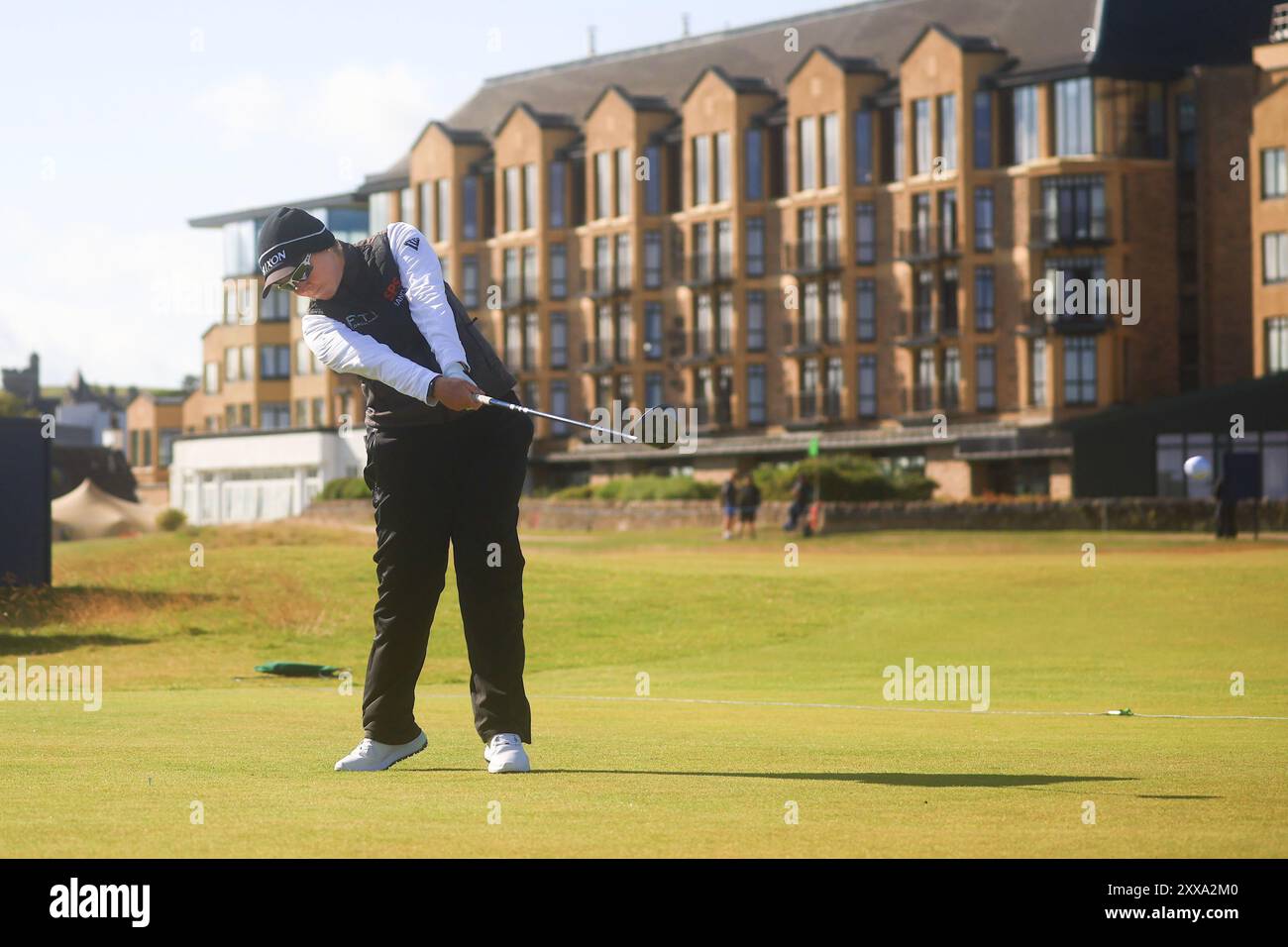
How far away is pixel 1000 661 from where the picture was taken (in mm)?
26562

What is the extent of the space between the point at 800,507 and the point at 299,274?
51.9 meters

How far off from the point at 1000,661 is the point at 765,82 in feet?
238

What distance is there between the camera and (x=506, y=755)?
8922mm

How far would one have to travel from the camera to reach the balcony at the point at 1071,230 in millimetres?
82688

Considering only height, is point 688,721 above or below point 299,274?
below

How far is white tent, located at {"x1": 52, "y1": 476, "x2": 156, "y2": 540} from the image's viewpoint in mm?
70562

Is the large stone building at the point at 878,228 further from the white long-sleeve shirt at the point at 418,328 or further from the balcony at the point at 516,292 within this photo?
the white long-sleeve shirt at the point at 418,328

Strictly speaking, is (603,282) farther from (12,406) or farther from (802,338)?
(12,406)

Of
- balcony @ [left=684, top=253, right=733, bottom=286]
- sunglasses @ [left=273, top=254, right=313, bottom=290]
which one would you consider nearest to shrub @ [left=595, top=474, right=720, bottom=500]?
balcony @ [left=684, top=253, right=733, bottom=286]

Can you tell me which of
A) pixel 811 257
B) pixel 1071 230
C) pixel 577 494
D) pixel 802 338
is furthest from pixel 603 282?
pixel 1071 230

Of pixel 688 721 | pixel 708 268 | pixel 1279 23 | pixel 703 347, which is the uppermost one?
pixel 1279 23

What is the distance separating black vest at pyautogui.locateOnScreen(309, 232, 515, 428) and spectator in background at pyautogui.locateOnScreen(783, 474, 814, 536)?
50.6 m

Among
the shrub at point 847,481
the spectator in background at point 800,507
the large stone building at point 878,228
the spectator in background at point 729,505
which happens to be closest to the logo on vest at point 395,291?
the spectator in background at point 800,507
